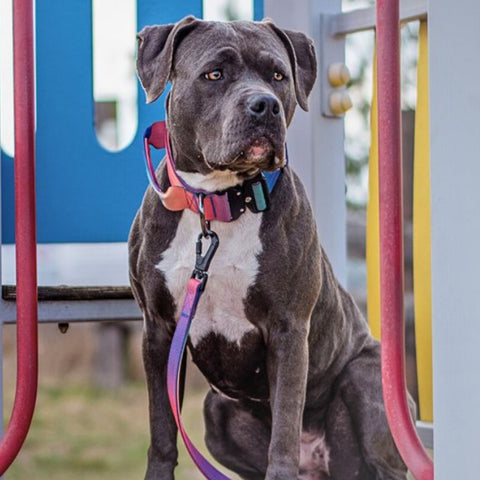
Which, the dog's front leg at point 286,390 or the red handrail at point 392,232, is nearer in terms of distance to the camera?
the red handrail at point 392,232

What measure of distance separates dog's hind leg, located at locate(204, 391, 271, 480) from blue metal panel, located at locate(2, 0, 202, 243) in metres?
0.53

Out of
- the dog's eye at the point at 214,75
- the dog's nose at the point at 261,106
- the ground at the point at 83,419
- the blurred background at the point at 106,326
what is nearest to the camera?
the dog's nose at the point at 261,106

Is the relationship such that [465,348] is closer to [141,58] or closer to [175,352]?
[175,352]

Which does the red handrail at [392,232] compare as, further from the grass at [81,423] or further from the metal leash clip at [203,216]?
the grass at [81,423]

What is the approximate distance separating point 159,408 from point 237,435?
47cm

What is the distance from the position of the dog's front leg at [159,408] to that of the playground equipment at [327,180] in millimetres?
330

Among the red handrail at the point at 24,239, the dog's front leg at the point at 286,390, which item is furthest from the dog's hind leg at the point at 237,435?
the red handrail at the point at 24,239

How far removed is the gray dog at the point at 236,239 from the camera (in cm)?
209

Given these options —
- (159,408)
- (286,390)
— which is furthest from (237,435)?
(286,390)

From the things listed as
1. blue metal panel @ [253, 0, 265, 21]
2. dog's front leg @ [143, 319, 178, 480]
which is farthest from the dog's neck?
blue metal panel @ [253, 0, 265, 21]

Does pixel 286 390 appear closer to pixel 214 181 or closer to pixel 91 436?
pixel 214 181

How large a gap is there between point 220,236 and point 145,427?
7713 mm

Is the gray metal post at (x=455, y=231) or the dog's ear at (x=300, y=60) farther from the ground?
the dog's ear at (x=300, y=60)

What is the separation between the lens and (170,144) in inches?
88.4
